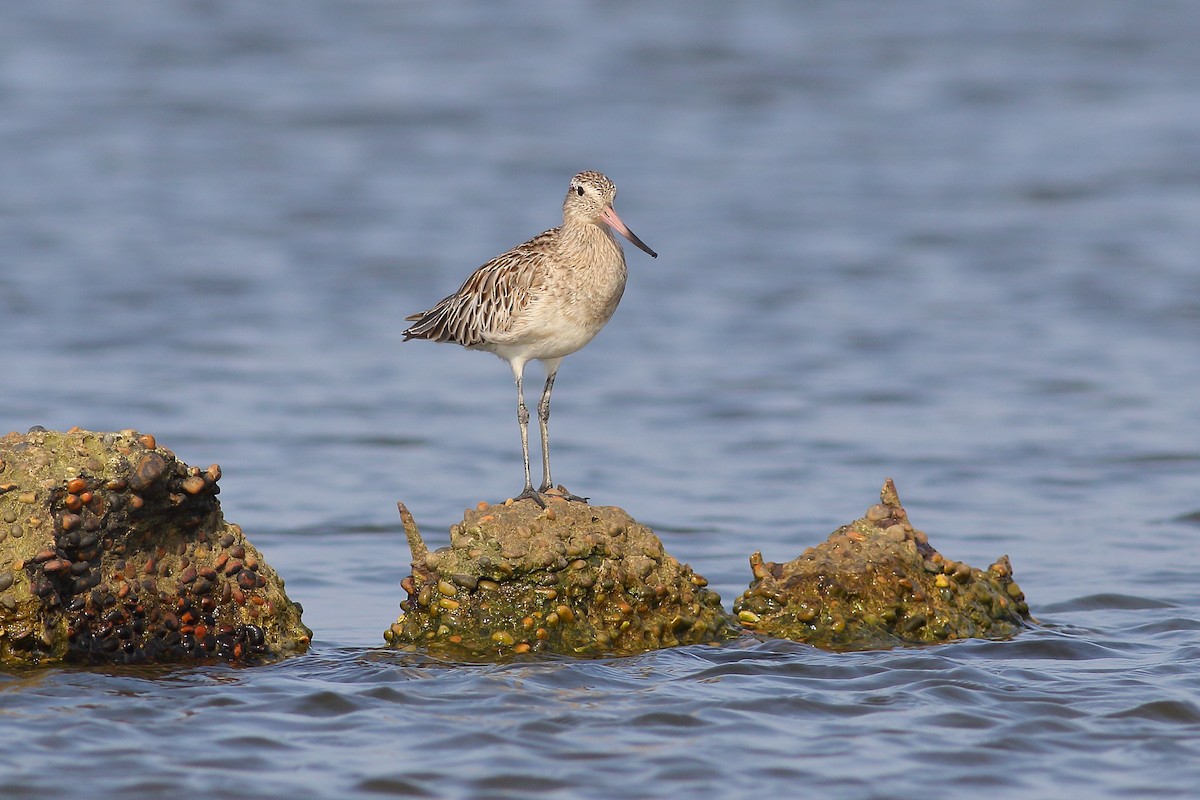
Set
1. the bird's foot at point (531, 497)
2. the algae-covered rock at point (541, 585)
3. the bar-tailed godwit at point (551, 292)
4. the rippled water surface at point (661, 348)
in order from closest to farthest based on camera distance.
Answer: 1. the rippled water surface at point (661, 348)
2. the algae-covered rock at point (541, 585)
3. the bird's foot at point (531, 497)
4. the bar-tailed godwit at point (551, 292)

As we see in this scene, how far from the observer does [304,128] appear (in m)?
22.8

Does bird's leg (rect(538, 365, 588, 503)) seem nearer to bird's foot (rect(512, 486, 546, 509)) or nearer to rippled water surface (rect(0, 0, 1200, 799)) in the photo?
bird's foot (rect(512, 486, 546, 509))

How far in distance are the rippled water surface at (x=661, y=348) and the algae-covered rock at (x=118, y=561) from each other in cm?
23

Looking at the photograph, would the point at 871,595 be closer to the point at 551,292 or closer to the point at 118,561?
the point at 551,292

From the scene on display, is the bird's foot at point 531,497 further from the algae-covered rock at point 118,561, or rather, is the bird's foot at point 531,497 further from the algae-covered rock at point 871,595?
the algae-covered rock at point 118,561

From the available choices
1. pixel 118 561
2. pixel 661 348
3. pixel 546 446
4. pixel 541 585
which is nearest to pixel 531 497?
pixel 541 585

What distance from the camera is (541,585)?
6.72 meters

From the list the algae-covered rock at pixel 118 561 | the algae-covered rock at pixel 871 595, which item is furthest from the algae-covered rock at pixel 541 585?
the algae-covered rock at pixel 118 561

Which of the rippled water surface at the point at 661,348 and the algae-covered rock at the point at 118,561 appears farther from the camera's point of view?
the algae-covered rock at the point at 118,561

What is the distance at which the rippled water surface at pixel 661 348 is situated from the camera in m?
6.03

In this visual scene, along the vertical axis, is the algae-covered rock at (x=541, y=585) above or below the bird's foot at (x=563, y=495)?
below

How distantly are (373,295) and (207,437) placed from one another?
5013 millimetres

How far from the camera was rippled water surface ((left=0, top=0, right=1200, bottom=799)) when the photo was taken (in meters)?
6.03

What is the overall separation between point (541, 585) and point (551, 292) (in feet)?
5.37
